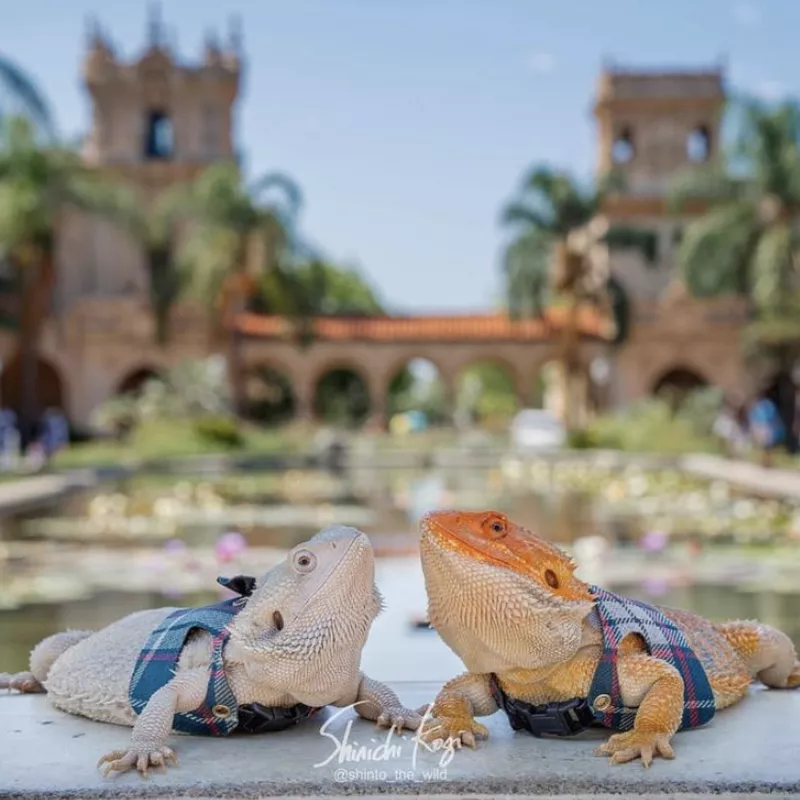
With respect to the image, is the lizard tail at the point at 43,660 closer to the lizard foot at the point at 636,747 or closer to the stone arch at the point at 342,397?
the lizard foot at the point at 636,747

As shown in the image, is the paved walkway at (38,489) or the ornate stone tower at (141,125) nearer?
the paved walkway at (38,489)

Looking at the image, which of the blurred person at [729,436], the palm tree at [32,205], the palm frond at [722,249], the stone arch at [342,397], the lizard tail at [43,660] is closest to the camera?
the lizard tail at [43,660]

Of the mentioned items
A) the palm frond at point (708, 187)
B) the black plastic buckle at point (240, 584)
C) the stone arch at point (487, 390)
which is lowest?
the stone arch at point (487, 390)

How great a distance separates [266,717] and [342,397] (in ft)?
161

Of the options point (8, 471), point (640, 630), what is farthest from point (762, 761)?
point (8, 471)

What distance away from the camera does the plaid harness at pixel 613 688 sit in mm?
3371

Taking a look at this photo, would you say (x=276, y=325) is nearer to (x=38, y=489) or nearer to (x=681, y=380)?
(x=681, y=380)

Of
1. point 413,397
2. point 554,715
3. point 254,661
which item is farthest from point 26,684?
point 413,397

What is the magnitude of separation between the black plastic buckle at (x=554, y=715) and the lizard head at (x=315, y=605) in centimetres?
51

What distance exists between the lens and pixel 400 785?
9.68 ft

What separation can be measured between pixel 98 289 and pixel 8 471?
26.9m

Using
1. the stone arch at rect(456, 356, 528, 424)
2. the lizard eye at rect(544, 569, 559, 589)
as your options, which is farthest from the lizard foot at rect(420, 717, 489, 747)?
the stone arch at rect(456, 356, 528, 424)

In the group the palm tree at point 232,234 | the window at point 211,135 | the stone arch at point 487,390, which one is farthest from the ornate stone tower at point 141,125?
the stone arch at point 487,390

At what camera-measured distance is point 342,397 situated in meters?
52.6
